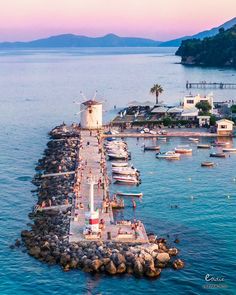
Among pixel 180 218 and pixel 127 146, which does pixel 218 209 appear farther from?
pixel 127 146

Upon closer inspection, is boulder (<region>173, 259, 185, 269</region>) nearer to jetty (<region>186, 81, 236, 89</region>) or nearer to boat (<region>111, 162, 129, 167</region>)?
boat (<region>111, 162, 129, 167</region>)

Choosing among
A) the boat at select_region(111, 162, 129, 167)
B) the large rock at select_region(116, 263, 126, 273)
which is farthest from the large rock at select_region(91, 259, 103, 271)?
the boat at select_region(111, 162, 129, 167)

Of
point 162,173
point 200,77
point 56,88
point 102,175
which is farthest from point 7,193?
point 200,77

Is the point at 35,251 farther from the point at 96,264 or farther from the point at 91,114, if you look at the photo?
the point at 91,114

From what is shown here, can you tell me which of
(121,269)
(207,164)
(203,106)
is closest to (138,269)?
(121,269)

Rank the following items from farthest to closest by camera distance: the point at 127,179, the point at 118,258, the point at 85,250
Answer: the point at 127,179, the point at 85,250, the point at 118,258

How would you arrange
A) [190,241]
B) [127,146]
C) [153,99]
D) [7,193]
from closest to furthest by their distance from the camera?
[190,241]
[7,193]
[127,146]
[153,99]

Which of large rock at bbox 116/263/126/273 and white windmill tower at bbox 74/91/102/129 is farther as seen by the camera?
white windmill tower at bbox 74/91/102/129
